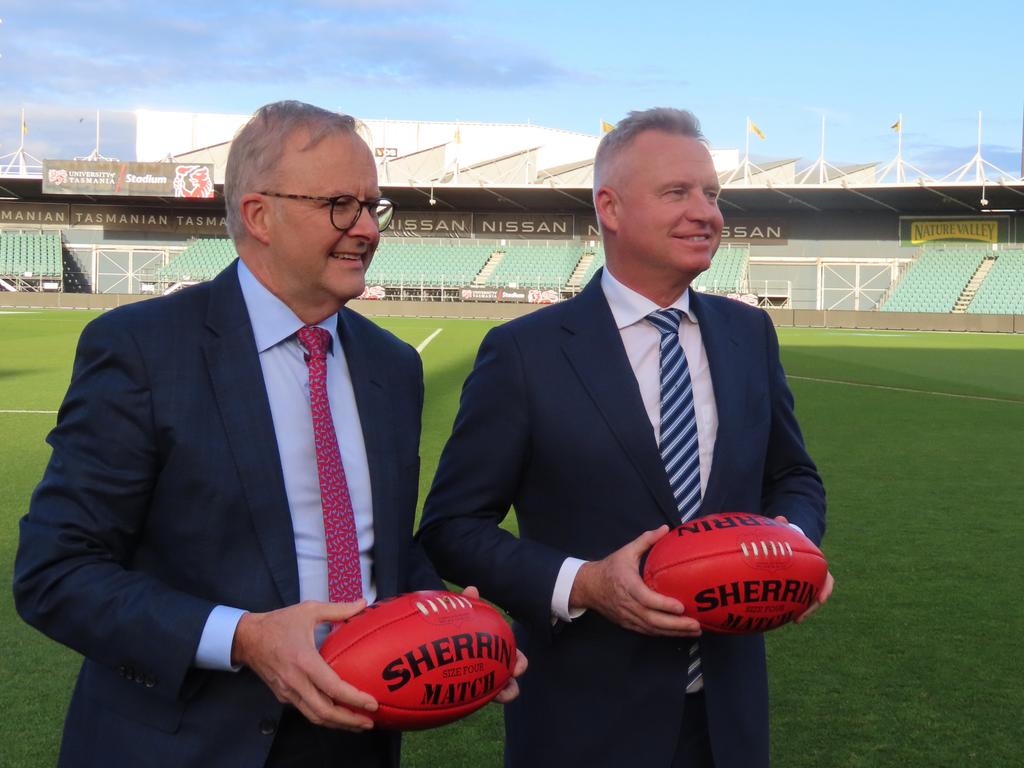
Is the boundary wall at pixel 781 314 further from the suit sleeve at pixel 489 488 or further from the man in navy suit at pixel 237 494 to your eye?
the man in navy suit at pixel 237 494

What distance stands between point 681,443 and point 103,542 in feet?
3.87

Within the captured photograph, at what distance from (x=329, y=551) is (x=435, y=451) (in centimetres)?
807

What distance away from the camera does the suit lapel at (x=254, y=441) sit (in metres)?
1.98

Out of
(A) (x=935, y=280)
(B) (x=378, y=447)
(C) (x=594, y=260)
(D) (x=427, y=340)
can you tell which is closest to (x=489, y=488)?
(B) (x=378, y=447)

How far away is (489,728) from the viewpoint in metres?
4.23

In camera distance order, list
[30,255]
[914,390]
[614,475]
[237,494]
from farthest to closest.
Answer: [30,255] < [914,390] < [614,475] < [237,494]

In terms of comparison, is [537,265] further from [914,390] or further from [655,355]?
[655,355]

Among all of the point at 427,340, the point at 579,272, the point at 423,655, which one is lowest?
the point at 427,340

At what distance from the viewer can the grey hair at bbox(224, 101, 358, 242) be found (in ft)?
6.87

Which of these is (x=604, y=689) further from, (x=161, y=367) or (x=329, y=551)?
(x=161, y=367)

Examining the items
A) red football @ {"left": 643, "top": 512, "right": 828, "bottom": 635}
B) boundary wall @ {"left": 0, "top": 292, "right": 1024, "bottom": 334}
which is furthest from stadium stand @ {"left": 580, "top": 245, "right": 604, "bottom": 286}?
red football @ {"left": 643, "top": 512, "right": 828, "bottom": 635}

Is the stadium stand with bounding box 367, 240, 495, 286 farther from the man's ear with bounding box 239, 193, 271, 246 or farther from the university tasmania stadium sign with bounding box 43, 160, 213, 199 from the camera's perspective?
the man's ear with bounding box 239, 193, 271, 246

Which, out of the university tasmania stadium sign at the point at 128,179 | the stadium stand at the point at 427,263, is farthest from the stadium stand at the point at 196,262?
the stadium stand at the point at 427,263

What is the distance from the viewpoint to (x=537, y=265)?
5234cm
